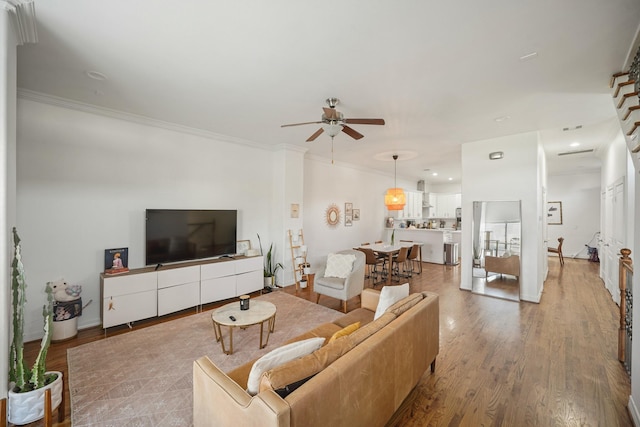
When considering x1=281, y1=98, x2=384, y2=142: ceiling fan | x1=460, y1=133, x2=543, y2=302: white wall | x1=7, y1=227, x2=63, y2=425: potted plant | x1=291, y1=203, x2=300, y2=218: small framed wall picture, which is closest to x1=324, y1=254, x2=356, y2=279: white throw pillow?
x1=291, y1=203, x2=300, y2=218: small framed wall picture

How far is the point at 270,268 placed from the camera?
5.34m

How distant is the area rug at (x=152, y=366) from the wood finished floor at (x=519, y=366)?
0.56ft

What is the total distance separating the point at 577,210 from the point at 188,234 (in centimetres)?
1146

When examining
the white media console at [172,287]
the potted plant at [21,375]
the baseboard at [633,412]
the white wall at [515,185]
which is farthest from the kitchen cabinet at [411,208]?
the potted plant at [21,375]

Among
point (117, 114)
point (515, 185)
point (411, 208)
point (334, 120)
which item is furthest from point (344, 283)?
point (411, 208)

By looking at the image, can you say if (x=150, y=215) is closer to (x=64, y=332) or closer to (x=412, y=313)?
(x=64, y=332)

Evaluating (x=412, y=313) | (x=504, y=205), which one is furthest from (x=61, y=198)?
(x=504, y=205)

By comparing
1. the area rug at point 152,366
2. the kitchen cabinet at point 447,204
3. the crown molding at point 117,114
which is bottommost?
the area rug at point 152,366

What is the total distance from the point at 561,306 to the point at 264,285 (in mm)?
5120

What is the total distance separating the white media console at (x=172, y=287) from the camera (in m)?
3.30

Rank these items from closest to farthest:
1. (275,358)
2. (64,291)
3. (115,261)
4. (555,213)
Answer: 1. (275,358)
2. (64,291)
3. (115,261)
4. (555,213)

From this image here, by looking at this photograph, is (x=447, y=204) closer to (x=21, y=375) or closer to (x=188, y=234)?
(x=188, y=234)

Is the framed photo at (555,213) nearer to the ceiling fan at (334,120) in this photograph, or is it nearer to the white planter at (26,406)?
the ceiling fan at (334,120)

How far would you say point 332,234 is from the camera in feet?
23.1
